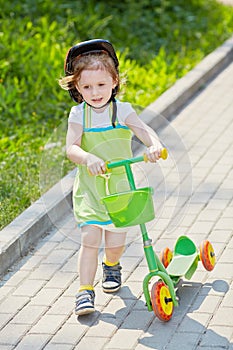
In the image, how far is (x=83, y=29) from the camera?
396 inches

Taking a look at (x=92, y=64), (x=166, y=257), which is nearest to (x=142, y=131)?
(x=92, y=64)

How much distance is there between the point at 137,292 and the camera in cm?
481

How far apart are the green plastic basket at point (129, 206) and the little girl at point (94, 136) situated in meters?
0.18

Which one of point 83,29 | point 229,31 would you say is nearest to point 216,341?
point 83,29

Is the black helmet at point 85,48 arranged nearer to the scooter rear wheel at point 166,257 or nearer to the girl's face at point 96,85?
the girl's face at point 96,85

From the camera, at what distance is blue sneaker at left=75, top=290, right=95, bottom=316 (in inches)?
177

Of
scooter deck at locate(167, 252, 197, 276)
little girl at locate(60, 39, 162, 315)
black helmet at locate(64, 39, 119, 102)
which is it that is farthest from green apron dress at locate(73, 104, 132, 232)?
scooter deck at locate(167, 252, 197, 276)

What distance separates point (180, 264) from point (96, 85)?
44.1 inches

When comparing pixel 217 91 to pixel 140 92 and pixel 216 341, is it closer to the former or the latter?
pixel 140 92

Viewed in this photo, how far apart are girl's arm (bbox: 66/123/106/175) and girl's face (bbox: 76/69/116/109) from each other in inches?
6.7

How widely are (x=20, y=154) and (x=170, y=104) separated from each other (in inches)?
77.8

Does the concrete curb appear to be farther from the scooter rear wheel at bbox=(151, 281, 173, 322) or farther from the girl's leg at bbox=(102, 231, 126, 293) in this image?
the scooter rear wheel at bbox=(151, 281, 173, 322)

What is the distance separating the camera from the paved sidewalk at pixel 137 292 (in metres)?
4.27

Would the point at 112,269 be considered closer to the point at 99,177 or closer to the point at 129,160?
the point at 99,177
